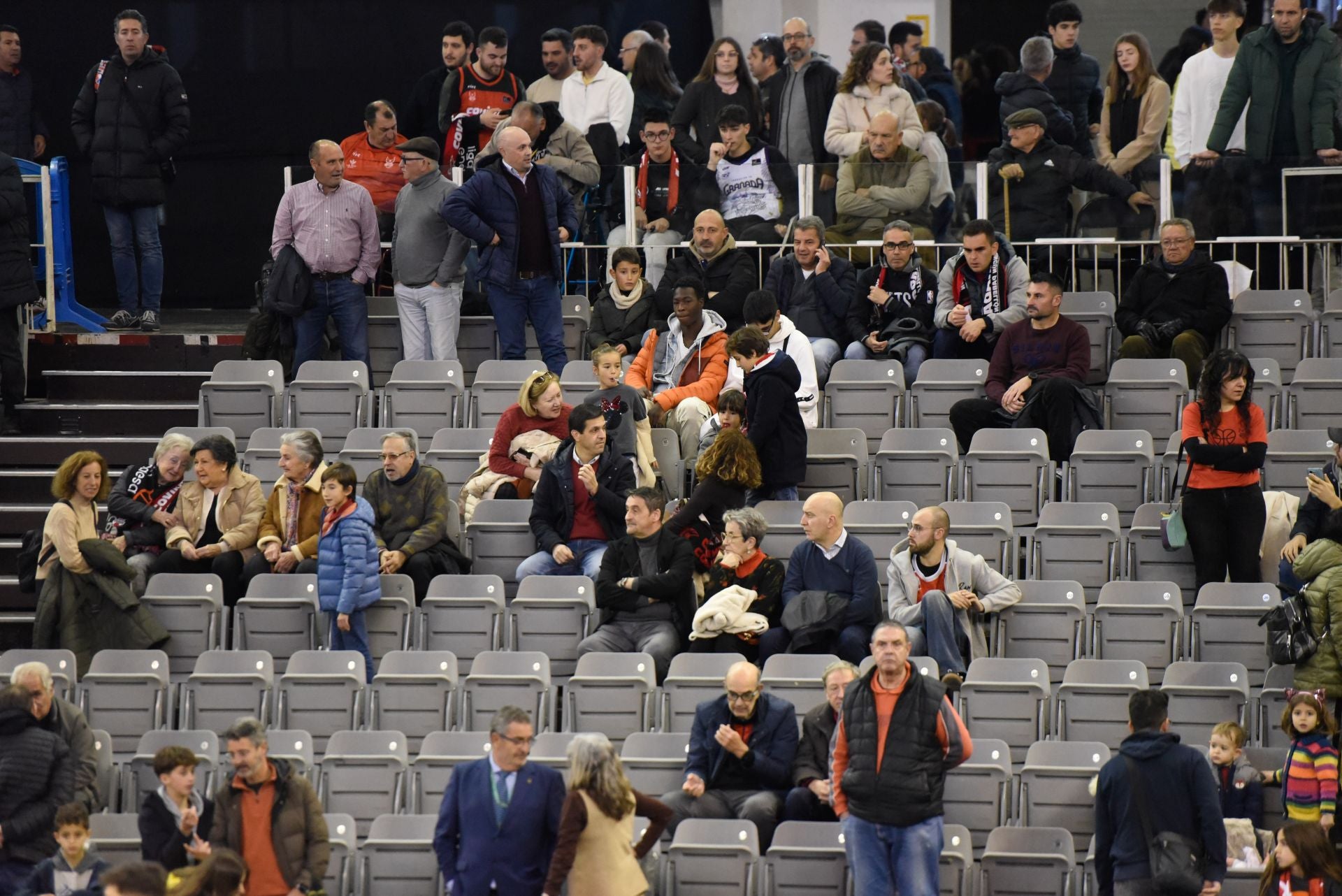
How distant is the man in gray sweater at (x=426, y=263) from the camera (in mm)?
11391

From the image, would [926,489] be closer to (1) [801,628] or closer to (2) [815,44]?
(1) [801,628]

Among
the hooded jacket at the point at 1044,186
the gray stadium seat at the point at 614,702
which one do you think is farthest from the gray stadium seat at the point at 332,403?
the hooded jacket at the point at 1044,186

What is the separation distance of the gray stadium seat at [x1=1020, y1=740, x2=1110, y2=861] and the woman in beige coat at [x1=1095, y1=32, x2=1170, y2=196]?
460 cm

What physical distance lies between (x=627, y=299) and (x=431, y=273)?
3.75ft

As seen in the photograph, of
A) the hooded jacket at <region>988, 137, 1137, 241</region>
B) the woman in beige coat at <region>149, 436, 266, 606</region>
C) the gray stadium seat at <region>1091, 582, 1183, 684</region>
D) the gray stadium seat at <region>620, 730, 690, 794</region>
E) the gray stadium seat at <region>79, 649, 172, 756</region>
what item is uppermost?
the hooded jacket at <region>988, 137, 1137, 241</region>

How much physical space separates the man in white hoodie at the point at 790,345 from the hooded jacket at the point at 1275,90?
306 cm

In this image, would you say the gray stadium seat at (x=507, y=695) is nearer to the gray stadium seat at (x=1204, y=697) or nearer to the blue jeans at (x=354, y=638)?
the blue jeans at (x=354, y=638)

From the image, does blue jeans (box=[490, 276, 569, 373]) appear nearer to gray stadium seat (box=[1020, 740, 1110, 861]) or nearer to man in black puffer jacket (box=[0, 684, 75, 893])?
man in black puffer jacket (box=[0, 684, 75, 893])

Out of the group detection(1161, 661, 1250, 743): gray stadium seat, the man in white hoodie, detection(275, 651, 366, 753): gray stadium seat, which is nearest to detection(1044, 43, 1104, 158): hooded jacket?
the man in white hoodie

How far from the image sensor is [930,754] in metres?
7.35

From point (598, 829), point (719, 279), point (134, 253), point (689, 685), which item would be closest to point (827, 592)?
point (689, 685)

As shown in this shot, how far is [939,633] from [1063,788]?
95cm

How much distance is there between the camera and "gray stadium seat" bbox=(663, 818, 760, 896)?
7.78 m

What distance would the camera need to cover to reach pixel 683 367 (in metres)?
10.6
